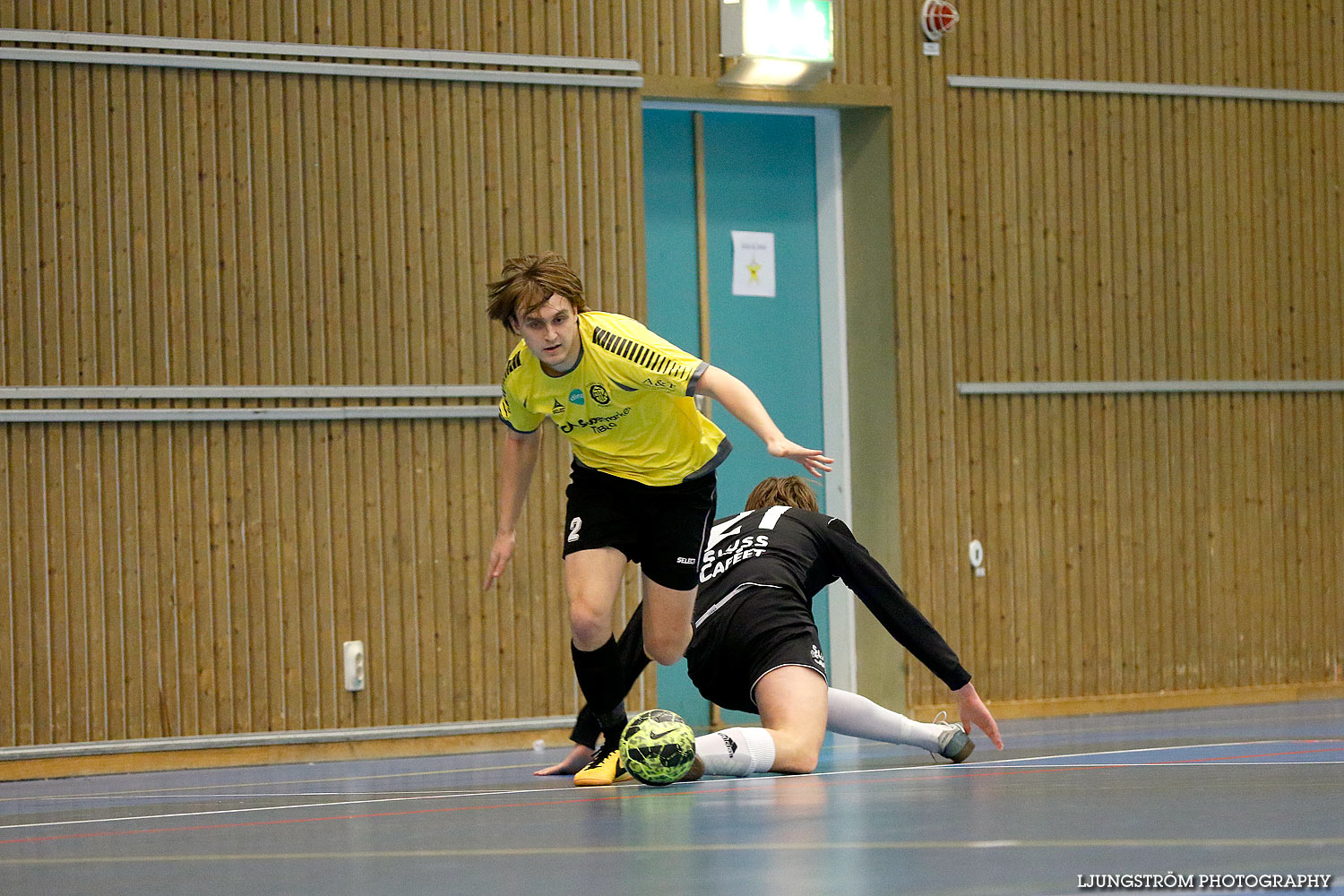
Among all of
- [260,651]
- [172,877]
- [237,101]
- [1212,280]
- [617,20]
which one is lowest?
[260,651]

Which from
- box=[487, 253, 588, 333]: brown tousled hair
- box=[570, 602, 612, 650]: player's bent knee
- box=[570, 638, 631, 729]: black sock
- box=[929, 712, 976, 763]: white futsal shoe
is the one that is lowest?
box=[929, 712, 976, 763]: white futsal shoe

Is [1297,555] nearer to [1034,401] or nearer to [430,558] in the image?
[1034,401]

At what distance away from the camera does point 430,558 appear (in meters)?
7.55

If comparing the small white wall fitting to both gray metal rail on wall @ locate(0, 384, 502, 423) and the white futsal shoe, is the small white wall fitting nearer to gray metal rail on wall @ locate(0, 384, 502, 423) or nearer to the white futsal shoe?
gray metal rail on wall @ locate(0, 384, 502, 423)

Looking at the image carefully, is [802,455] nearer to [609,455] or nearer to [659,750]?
[659,750]

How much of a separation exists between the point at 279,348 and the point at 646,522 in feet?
10.9

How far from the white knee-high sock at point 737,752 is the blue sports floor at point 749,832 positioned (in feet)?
0.19

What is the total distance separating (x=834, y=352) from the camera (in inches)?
344

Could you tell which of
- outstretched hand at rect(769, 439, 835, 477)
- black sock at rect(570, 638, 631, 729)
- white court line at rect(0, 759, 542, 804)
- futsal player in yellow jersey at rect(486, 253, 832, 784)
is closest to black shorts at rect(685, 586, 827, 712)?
futsal player in yellow jersey at rect(486, 253, 832, 784)

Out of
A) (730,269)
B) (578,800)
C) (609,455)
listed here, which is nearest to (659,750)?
(578,800)

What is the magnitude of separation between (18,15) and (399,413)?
103 inches

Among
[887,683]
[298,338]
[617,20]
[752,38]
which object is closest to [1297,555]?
[887,683]

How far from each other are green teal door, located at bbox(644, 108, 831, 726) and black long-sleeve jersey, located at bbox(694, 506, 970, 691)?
10.9 ft

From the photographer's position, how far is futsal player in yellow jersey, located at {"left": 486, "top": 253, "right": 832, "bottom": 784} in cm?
446
